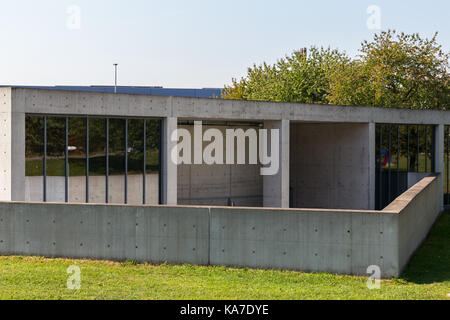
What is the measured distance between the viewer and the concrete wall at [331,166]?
2781cm

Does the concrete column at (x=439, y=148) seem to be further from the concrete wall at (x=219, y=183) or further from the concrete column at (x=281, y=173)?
the concrete column at (x=281, y=173)

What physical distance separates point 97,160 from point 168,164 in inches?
98.0

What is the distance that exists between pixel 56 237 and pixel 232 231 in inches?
159

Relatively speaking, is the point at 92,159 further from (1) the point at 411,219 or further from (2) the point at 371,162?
(2) the point at 371,162

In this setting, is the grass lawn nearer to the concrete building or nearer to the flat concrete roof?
the concrete building

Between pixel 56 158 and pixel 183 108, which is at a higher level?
pixel 183 108

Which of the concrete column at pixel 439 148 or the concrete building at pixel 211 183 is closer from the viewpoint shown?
the concrete building at pixel 211 183

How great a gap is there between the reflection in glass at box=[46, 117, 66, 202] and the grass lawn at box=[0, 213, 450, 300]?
19.3 feet

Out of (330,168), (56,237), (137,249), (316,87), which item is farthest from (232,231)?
(316,87)

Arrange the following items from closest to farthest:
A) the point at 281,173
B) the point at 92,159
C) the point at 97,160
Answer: the point at 92,159, the point at 97,160, the point at 281,173

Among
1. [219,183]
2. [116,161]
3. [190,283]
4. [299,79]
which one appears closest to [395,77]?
[299,79]

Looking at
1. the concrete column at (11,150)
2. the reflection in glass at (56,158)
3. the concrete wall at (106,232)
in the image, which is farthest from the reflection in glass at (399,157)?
the concrete wall at (106,232)

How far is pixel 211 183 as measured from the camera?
2681 cm

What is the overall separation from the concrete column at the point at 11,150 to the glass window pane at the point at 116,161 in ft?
10.8
